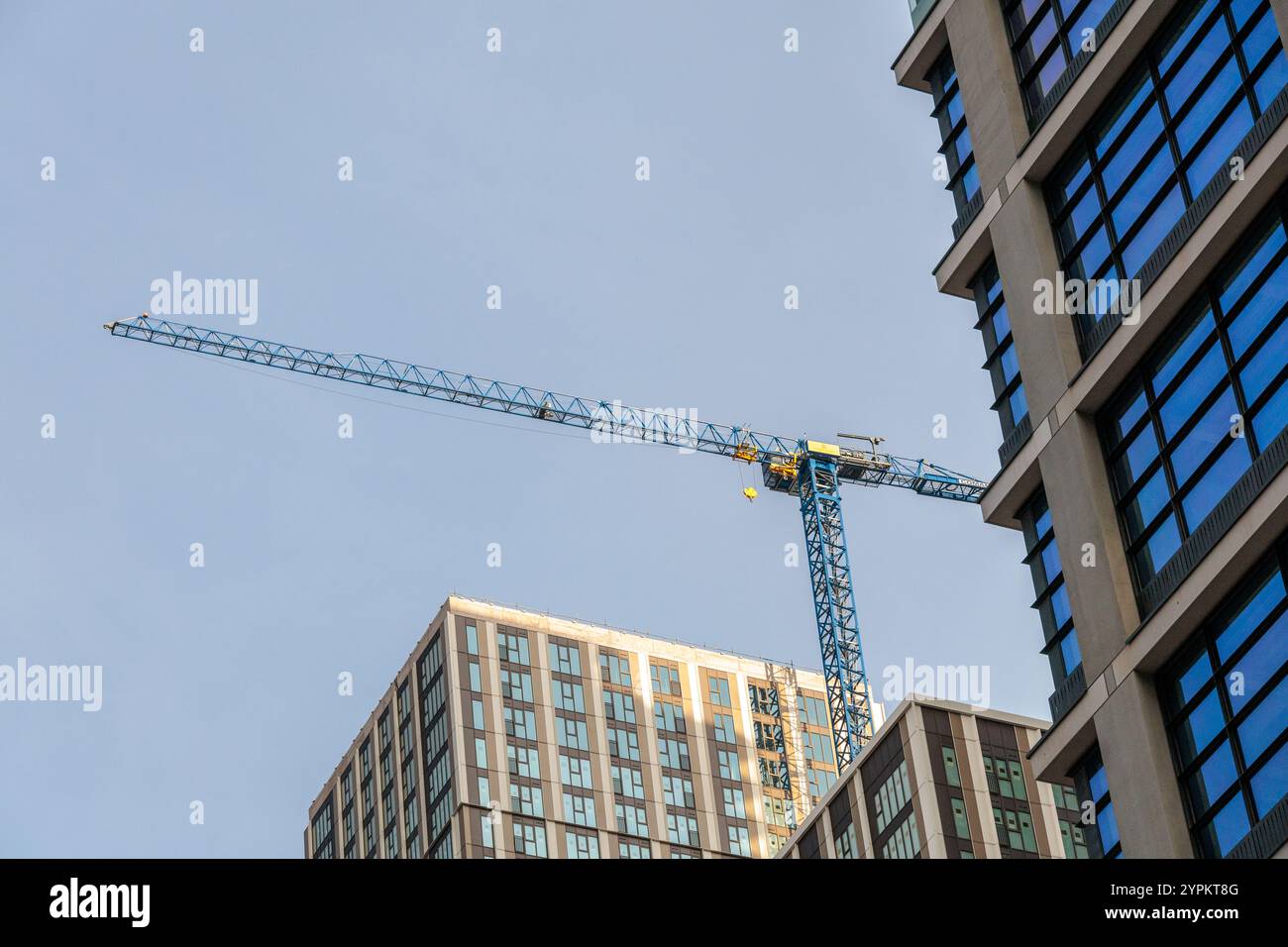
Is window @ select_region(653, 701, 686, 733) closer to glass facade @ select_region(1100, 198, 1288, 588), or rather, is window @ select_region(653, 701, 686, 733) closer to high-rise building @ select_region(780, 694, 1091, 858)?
high-rise building @ select_region(780, 694, 1091, 858)

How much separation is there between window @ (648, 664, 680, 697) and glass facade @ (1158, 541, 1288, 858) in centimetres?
12478

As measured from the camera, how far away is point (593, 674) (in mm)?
A: 161375

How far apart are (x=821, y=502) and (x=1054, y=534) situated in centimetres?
12545

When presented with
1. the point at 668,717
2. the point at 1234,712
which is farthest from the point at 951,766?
the point at 668,717

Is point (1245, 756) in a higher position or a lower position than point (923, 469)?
lower

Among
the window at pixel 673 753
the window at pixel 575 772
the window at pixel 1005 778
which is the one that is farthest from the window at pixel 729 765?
the window at pixel 1005 778

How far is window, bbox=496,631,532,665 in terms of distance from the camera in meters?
158

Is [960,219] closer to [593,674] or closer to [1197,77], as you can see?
[1197,77]

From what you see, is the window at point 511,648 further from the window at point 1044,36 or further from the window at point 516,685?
the window at point 1044,36

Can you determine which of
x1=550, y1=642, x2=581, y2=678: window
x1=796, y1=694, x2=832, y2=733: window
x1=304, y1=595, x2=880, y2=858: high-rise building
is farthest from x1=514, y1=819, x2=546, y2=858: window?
x1=796, y1=694, x2=832, y2=733: window

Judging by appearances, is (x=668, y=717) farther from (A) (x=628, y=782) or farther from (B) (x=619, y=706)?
(A) (x=628, y=782)
